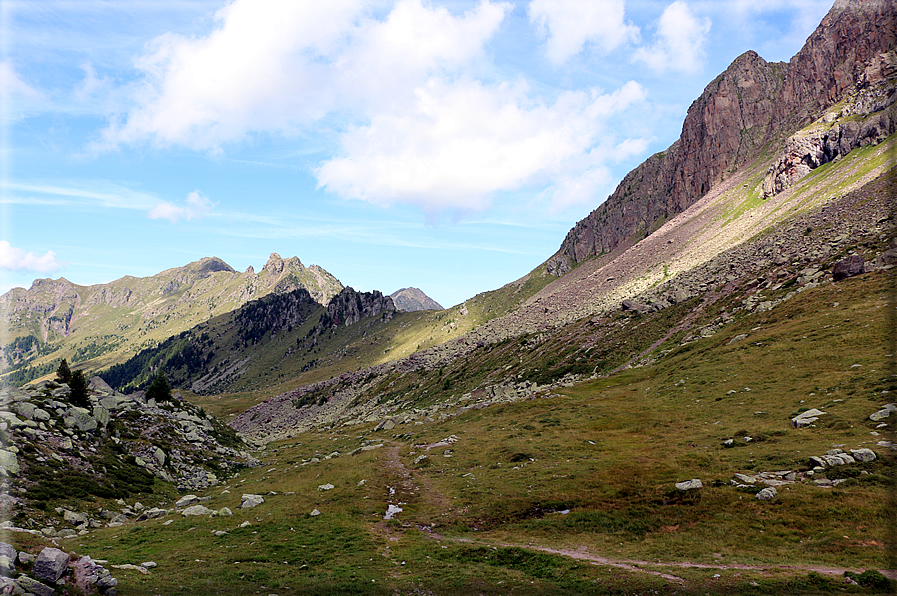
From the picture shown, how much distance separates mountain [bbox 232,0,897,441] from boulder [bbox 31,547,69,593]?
64.9m

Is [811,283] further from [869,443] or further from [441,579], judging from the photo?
[441,579]

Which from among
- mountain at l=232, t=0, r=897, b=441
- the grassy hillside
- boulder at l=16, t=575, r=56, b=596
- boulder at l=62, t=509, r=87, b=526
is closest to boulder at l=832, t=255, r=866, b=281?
mountain at l=232, t=0, r=897, b=441

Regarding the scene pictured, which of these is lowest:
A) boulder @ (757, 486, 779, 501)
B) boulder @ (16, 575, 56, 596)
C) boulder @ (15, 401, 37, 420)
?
boulder @ (757, 486, 779, 501)

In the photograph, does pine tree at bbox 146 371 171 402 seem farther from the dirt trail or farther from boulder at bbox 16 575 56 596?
boulder at bbox 16 575 56 596

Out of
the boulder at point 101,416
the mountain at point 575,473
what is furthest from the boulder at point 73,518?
the boulder at point 101,416

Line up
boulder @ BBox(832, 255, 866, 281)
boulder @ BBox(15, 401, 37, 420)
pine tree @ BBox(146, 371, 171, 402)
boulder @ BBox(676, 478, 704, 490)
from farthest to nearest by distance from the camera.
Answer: pine tree @ BBox(146, 371, 171, 402)
boulder @ BBox(832, 255, 866, 281)
boulder @ BBox(15, 401, 37, 420)
boulder @ BBox(676, 478, 704, 490)

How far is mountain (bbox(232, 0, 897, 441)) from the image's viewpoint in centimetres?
7788

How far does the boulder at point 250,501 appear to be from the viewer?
35.2 metres

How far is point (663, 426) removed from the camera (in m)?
44.9

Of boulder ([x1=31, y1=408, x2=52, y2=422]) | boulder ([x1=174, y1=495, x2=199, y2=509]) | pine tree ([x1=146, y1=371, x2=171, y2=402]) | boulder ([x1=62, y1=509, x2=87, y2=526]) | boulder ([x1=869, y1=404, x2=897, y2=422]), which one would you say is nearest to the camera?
boulder ([x1=62, y1=509, x2=87, y2=526])

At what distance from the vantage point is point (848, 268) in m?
61.3

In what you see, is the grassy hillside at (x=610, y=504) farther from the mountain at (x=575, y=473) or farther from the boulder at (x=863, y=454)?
the boulder at (x=863, y=454)

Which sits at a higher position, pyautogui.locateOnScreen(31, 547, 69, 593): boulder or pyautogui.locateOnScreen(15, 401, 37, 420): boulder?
pyautogui.locateOnScreen(15, 401, 37, 420): boulder

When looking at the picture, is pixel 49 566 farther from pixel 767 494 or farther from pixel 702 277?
pixel 702 277
